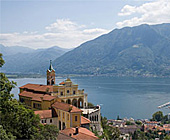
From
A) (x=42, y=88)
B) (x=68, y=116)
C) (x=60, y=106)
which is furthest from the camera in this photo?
(x=42, y=88)

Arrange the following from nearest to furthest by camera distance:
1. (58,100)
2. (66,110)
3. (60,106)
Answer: (66,110) < (60,106) < (58,100)

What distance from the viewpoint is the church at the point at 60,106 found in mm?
27266

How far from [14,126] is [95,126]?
19586 millimetres

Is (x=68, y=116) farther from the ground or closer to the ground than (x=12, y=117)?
closer to the ground

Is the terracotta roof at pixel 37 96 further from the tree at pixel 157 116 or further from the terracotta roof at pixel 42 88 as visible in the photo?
the tree at pixel 157 116

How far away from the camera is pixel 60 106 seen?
29375 millimetres

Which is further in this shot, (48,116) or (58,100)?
(58,100)

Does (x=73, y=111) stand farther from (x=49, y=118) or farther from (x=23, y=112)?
(x=23, y=112)

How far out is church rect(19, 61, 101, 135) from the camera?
27.3 metres

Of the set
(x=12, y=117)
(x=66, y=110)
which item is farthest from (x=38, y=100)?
(x=12, y=117)

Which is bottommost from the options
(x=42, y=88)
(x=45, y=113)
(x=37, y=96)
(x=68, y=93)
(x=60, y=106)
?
(x=45, y=113)

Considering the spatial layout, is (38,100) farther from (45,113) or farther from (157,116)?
(157,116)

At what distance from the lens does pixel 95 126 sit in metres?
31.2

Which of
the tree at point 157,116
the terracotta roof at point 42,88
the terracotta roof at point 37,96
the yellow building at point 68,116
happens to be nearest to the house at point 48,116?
the yellow building at point 68,116
